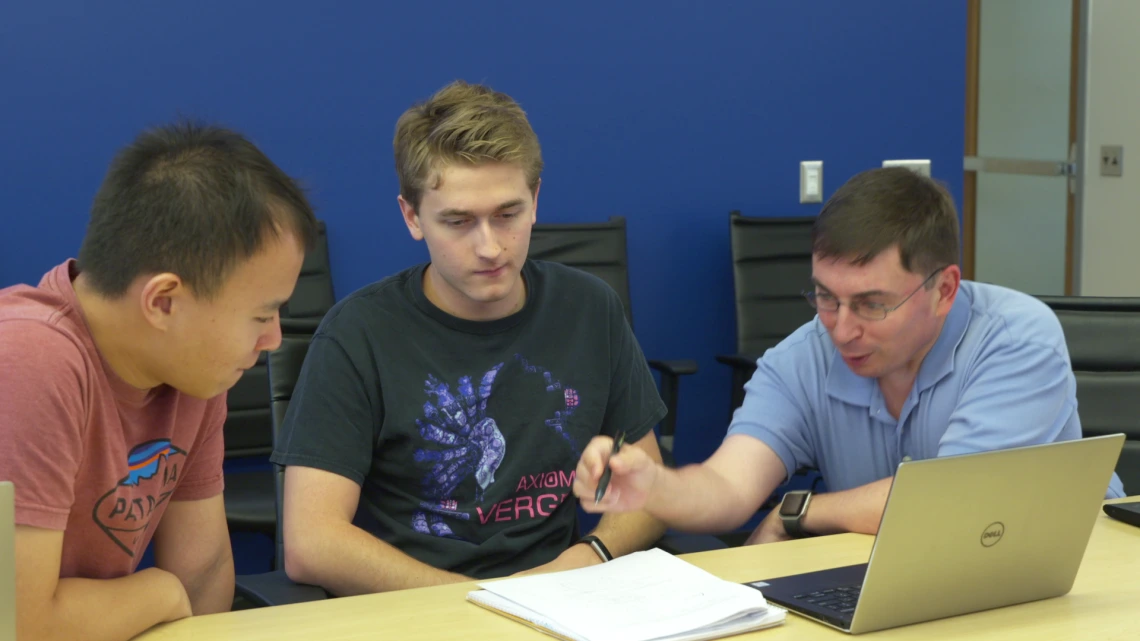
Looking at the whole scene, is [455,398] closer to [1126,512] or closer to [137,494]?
[137,494]

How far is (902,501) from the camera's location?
1195 mm

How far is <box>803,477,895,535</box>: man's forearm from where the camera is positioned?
1.68 metres

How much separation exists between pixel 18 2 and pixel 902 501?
2.77 meters

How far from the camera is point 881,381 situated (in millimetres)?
1879

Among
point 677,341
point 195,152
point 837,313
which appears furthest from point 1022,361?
point 677,341

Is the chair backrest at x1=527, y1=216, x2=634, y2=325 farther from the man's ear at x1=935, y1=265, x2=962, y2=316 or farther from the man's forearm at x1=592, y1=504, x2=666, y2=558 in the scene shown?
the man's ear at x1=935, y1=265, x2=962, y2=316

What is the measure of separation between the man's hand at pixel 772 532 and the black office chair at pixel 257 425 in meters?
1.18

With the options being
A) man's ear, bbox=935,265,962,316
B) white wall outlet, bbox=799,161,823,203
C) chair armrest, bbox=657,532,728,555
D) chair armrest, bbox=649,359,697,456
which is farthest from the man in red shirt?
white wall outlet, bbox=799,161,823,203

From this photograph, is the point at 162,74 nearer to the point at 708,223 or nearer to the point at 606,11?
the point at 606,11

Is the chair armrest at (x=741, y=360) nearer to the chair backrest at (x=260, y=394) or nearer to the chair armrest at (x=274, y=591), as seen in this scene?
the chair backrest at (x=260, y=394)

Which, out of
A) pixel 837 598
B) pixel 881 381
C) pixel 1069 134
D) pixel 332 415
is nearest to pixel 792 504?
pixel 881 381

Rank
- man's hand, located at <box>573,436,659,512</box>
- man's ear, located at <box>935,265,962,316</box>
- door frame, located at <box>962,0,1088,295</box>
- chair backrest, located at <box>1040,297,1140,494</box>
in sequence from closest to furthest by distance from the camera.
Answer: man's hand, located at <box>573,436,659,512</box>, man's ear, located at <box>935,265,962,316</box>, chair backrest, located at <box>1040,297,1140,494</box>, door frame, located at <box>962,0,1088,295</box>

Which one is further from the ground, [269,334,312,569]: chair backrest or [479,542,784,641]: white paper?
[269,334,312,569]: chair backrest

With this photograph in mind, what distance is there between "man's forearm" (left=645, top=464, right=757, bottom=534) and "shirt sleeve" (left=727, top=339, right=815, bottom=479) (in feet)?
0.41
